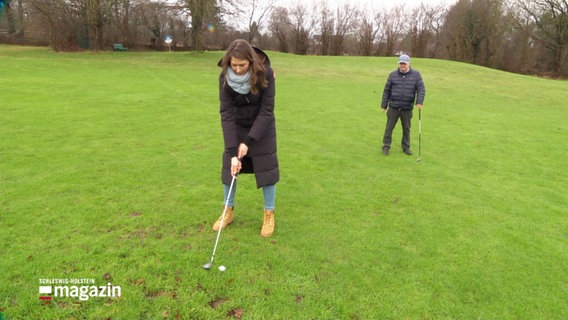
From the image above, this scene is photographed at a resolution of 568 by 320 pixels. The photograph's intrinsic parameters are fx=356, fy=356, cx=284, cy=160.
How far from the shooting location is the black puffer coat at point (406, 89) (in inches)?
323

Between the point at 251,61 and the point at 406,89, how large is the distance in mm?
5528

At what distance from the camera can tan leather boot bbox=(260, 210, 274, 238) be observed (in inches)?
175

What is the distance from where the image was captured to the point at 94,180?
19.4 feet

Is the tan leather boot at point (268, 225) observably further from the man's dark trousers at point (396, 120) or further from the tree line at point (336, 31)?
the tree line at point (336, 31)

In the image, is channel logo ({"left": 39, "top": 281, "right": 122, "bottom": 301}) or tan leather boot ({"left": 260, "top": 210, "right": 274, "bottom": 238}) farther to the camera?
tan leather boot ({"left": 260, "top": 210, "right": 274, "bottom": 238})

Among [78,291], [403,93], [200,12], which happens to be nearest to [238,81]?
[78,291]

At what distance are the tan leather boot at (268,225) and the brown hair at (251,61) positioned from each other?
158 centimetres

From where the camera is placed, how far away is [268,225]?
4.52 meters

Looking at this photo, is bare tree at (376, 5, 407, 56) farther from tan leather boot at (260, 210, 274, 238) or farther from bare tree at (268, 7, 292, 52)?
tan leather boot at (260, 210, 274, 238)

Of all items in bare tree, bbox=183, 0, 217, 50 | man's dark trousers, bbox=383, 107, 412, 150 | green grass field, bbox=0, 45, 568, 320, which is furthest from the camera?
bare tree, bbox=183, 0, 217, 50

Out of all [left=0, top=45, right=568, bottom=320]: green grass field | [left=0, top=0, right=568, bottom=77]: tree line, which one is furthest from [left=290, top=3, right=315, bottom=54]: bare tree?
[left=0, top=45, right=568, bottom=320]: green grass field

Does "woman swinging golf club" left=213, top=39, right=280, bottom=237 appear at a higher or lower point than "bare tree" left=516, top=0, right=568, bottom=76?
lower

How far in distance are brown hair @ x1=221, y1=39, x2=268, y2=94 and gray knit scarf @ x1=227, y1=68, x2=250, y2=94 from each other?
0.05m

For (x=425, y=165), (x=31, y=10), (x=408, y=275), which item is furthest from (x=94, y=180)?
(x=31, y=10)
